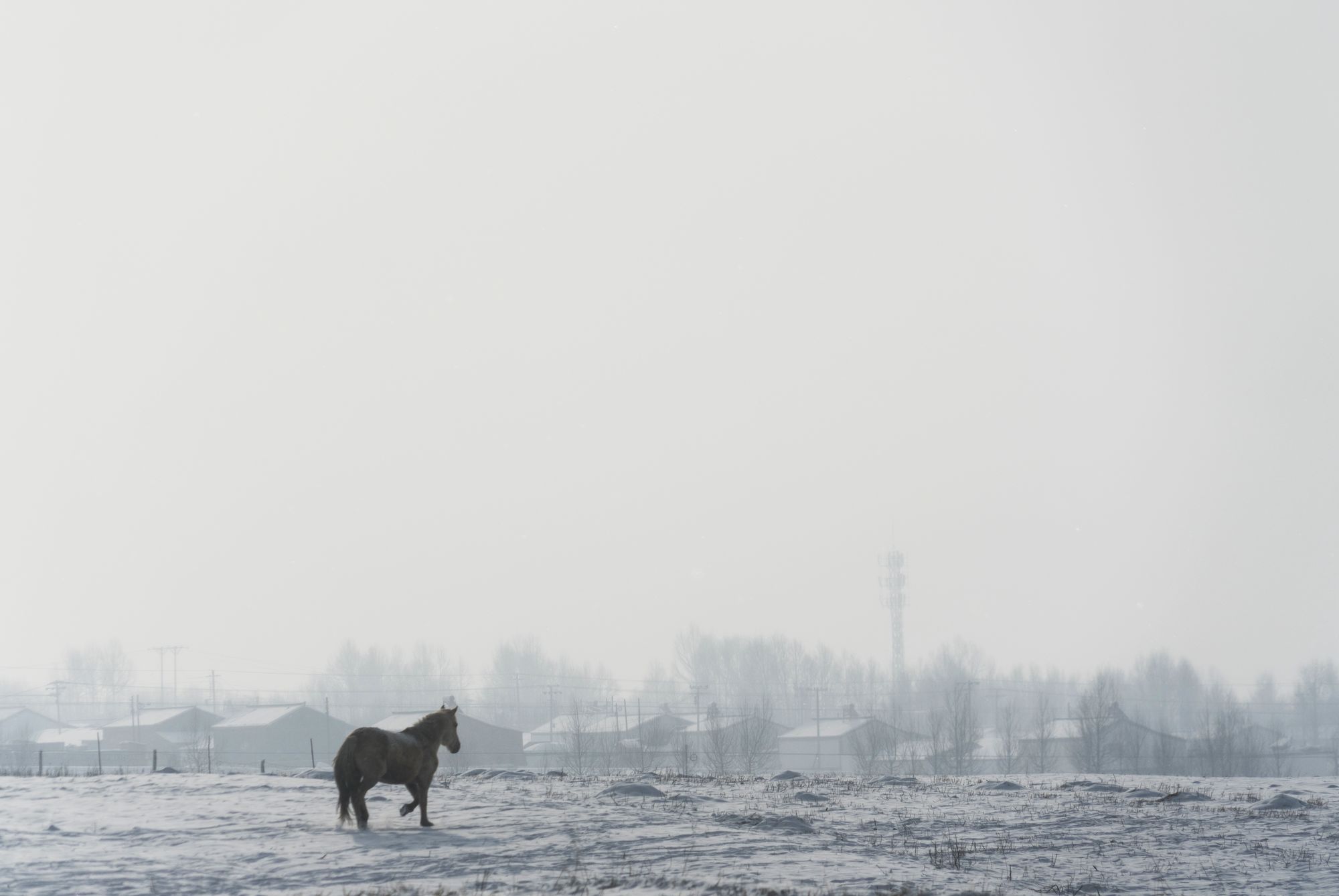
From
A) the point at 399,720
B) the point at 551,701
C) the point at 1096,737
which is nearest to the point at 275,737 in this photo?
the point at 399,720

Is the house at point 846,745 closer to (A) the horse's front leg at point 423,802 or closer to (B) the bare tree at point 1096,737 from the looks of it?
(B) the bare tree at point 1096,737

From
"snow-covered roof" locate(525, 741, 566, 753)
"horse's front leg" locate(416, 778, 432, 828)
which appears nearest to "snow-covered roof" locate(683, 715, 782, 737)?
"snow-covered roof" locate(525, 741, 566, 753)

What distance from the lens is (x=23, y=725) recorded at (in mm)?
124438

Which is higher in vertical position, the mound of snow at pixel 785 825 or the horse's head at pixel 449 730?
the horse's head at pixel 449 730

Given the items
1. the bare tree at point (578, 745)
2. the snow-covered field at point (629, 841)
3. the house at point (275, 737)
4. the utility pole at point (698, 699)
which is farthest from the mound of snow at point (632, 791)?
the utility pole at point (698, 699)

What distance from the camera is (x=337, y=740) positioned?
98750mm

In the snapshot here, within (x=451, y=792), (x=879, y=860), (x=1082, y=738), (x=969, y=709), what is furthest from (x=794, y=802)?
(x=969, y=709)

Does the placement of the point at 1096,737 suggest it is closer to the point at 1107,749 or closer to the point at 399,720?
the point at 1107,749

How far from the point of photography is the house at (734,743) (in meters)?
98.1

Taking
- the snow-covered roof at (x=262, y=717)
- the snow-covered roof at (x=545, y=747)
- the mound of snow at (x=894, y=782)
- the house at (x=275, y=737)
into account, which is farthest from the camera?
the snow-covered roof at (x=545, y=747)

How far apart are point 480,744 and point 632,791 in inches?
2729

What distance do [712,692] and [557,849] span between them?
6779 inches

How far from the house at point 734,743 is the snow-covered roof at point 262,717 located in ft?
101

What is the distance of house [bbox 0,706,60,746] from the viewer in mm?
115375
